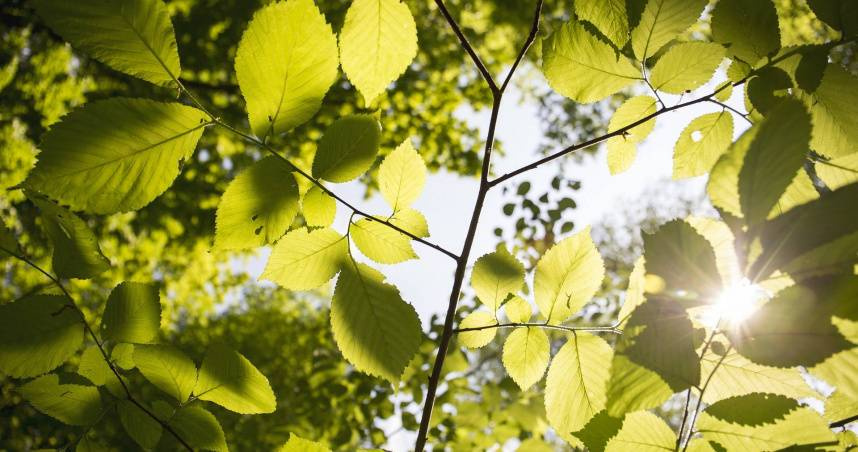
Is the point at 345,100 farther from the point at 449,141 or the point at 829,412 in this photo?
the point at 829,412

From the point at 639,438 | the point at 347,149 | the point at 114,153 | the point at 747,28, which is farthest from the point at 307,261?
the point at 747,28

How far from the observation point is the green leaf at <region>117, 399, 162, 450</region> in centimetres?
93

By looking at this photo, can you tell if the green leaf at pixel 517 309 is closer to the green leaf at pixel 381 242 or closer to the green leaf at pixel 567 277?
the green leaf at pixel 567 277

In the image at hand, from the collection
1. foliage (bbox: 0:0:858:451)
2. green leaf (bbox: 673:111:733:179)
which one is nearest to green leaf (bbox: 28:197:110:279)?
foliage (bbox: 0:0:858:451)

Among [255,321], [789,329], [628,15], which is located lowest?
[789,329]

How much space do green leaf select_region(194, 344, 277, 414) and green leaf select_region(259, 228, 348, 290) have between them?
19 centimetres

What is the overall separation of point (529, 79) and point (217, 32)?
554cm

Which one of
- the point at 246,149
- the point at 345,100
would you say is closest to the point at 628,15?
the point at 345,100

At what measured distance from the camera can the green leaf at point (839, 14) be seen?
0.62 metres

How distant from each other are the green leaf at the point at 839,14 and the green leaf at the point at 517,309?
684 mm

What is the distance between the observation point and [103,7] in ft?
1.90

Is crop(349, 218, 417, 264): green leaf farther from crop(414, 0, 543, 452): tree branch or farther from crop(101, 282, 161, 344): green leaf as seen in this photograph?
crop(101, 282, 161, 344): green leaf

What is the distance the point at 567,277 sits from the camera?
0.92 m

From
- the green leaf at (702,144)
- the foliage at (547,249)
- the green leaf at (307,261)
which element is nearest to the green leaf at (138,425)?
the foliage at (547,249)
